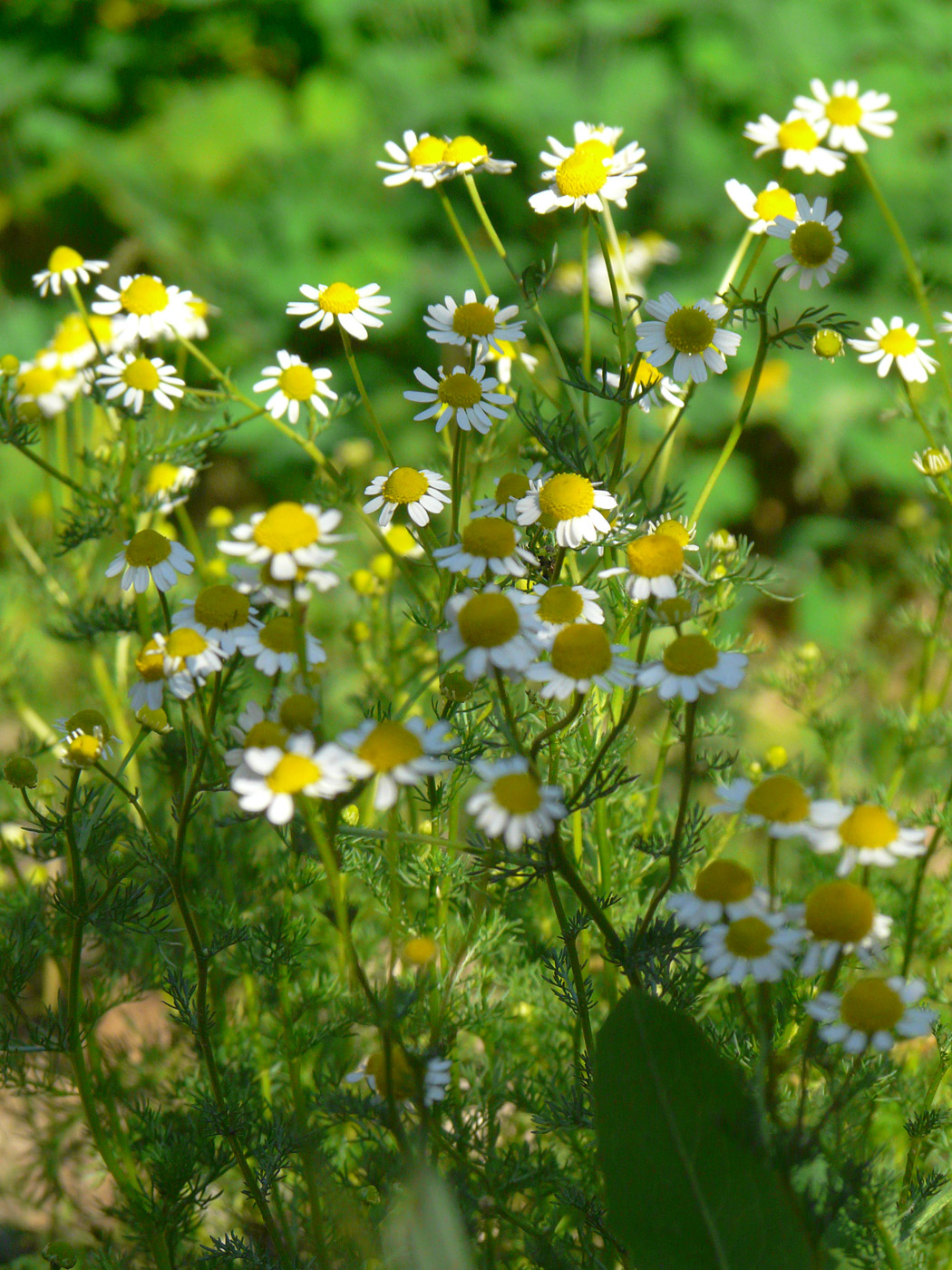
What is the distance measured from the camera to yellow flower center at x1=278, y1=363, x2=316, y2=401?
125 centimetres

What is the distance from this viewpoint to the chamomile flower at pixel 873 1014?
74 centimetres

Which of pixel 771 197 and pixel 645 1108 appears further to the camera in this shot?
pixel 771 197

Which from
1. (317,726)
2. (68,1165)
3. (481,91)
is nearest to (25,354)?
(481,91)

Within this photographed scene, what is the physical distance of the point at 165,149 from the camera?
2996 mm

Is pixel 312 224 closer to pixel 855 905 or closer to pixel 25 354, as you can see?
pixel 25 354

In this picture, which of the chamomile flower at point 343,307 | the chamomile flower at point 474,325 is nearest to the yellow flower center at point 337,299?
the chamomile flower at point 343,307

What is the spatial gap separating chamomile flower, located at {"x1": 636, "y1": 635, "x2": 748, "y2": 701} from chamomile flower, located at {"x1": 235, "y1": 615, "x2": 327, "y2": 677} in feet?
0.88

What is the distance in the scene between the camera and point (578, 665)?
33.4 inches

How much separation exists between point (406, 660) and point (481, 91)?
5.61ft

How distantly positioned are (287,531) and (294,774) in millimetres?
171

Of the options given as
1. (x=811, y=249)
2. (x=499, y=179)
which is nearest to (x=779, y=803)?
(x=811, y=249)

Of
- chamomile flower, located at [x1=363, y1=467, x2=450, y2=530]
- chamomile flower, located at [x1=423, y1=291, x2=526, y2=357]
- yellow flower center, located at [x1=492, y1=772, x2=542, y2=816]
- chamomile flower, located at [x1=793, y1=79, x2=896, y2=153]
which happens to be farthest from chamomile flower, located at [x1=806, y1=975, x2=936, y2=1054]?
chamomile flower, located at [x1=793, y1=79, x2=896, y2=153]

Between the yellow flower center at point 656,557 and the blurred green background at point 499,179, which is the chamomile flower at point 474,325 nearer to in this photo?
the yellow flower center at point 656,557

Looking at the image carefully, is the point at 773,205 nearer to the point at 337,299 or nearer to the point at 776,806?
the point at 337,299
